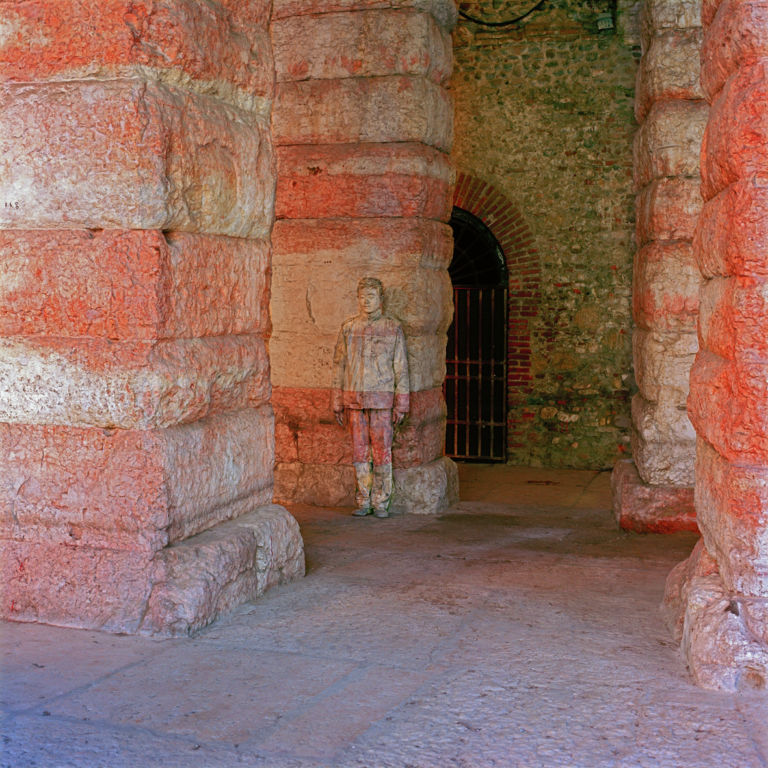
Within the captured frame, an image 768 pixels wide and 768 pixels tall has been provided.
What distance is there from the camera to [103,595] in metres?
4.20

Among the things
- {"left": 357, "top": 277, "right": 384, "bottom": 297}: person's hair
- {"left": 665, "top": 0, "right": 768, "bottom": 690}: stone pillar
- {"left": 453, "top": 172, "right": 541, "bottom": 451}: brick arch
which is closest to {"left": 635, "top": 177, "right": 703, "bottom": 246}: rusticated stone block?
{"left": 357, "top": 277, "right": 384, "bottom": 297}: person's hair

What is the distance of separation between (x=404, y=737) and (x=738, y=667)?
1.26 m

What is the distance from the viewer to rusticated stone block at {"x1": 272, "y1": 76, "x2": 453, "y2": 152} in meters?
7.30

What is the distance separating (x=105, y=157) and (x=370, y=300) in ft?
10.4

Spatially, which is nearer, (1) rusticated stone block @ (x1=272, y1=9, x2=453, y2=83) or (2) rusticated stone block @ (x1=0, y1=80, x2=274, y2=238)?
(2) rusticated stone block @ (x1=0, y1=80, x2=274, y2=238)

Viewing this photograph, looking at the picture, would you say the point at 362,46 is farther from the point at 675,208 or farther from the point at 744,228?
the point at 744,228

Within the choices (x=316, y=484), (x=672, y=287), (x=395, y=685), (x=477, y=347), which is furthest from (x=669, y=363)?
(x=477, y=347)

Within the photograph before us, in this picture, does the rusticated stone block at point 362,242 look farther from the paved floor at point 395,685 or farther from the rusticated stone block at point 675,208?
the paved floor at point 395,685

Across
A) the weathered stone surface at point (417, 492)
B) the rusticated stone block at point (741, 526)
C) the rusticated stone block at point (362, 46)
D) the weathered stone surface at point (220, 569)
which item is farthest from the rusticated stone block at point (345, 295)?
the rusticated stone block at point (741, 526)

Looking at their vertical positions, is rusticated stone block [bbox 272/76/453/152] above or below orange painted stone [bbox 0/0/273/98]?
above

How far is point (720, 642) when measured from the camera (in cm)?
367

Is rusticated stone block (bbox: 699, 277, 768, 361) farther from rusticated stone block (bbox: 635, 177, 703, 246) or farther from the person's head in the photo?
the person's head

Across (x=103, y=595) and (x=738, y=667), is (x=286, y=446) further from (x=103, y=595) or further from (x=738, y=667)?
(x=738, y=667)

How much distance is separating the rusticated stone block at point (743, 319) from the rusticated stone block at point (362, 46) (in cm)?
404
